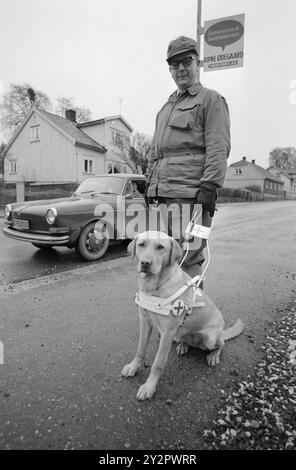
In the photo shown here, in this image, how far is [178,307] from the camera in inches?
79.7

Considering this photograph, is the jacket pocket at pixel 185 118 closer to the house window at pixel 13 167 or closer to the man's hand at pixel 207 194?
the man's hand at pixel 207 194

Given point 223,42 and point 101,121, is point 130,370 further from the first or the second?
point 101,121

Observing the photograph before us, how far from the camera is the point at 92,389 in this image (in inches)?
79.4

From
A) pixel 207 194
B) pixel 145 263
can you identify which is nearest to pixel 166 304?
pixel 145 263

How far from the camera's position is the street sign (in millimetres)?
7035

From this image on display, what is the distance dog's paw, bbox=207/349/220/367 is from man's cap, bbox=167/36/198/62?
8.16 feet

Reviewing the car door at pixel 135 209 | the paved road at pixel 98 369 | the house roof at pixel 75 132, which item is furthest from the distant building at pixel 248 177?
the paved road at pixel 98 369

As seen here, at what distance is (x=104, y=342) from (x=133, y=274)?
7.14 ft

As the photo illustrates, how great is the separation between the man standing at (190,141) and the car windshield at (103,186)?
3.70 m

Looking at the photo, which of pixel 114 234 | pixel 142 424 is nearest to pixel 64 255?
pixel 114 234

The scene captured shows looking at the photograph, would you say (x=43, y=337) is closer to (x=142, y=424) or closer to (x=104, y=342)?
(x=104, y=342)

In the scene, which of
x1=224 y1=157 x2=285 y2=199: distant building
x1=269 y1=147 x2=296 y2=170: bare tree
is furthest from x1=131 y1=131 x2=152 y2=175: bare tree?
x1=269 y1=147 x2=296 y2=170: bare tree

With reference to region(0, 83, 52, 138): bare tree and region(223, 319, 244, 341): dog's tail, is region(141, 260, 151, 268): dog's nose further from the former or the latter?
region(0, 83, 52, 138): bare tree

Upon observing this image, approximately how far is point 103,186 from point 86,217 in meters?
1.24
